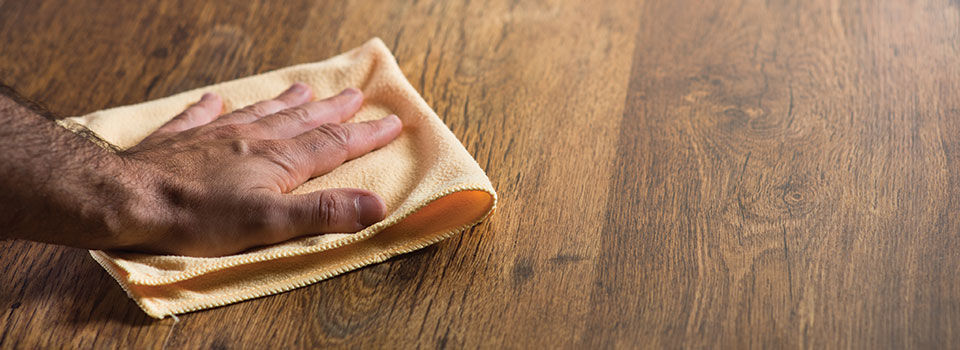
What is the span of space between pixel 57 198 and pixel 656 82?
0.63 m

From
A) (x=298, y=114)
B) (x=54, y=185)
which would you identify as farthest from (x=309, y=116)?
(x=54, y=185)

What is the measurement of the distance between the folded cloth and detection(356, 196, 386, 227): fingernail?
0.01 meters

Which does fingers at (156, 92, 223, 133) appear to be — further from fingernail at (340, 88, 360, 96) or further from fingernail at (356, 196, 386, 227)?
fingernail at (356, 196, 386, 227)

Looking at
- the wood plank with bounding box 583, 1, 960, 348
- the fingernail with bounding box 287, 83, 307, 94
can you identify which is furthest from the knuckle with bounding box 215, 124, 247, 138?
the wood plank with bounding box 583, 1, 960, 348

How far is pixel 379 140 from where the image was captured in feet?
2.58

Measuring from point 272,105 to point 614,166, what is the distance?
377 mm

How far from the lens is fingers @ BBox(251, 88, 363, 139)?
Answer: 78 cm

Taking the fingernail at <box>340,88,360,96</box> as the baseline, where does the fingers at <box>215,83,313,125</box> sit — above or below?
below

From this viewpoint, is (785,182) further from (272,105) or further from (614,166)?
(272,105)

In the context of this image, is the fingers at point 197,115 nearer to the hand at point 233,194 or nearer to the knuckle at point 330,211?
the hand at point 233,194

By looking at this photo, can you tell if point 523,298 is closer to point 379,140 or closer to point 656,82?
point 379,140

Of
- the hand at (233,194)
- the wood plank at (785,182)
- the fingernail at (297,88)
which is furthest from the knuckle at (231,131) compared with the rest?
the wood plank at (785,182)

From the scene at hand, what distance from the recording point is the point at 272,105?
0.83 meters

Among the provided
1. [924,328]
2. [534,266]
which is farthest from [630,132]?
[924,328]
